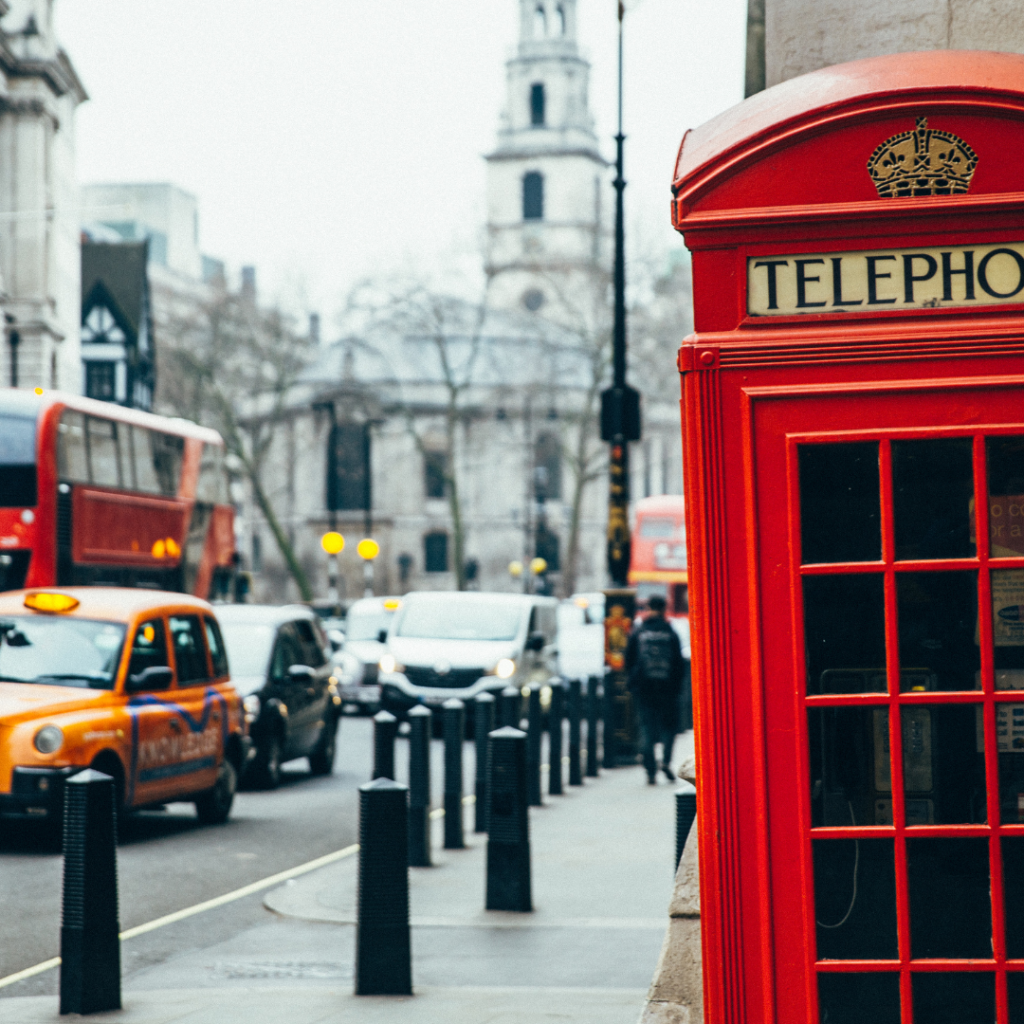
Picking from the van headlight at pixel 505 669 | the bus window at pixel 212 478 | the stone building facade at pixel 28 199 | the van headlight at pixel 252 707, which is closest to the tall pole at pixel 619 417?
the van headlight at pixel 505 669

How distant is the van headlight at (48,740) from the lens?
34.8ft

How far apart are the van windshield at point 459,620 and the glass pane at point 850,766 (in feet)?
61.3

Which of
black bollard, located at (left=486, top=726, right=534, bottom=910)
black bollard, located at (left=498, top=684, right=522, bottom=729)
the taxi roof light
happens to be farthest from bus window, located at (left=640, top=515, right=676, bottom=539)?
black bollard, located at (left=486, top=726, right=534, bottom=910)

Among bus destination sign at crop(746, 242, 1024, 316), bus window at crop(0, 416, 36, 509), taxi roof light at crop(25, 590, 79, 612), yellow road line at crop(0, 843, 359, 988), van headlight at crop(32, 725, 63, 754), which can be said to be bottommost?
yellow road line at crop(0, 843, 359, 988)

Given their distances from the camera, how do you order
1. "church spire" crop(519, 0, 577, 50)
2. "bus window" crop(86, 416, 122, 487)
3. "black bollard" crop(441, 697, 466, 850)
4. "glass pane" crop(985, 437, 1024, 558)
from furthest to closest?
"church spire" crop(519, 0, 577, 50) < "bus window" crop(86, 416, 122, 487) < "black bollard" crop(441, 697, 466, 850) < "glass pane" crop(985, 437, 1024, 558)

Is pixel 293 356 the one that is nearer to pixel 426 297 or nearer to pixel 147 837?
pixel 426 297

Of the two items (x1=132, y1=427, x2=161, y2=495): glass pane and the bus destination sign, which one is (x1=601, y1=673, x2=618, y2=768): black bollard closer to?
(x1=132, y1=427, x2=161, y2=495): glass pane

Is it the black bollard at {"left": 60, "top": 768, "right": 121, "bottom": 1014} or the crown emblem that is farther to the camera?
the black bollard at {"left": 60, "top": 768, "right": 121, "bottom": 1014}

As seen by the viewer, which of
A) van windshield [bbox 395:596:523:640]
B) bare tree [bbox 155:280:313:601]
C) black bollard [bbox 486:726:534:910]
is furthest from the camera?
bare tree [bbox 155:280:313:601]

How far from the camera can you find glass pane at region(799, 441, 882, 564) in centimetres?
372

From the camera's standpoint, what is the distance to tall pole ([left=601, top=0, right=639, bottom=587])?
18.5m

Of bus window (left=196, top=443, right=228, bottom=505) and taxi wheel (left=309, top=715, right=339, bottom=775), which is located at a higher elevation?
bus window (left=196, top=443, right=228, bottom=505)

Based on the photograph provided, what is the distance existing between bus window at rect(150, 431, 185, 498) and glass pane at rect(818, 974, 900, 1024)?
66.1 ft

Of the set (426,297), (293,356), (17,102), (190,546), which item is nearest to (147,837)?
(190,546)
